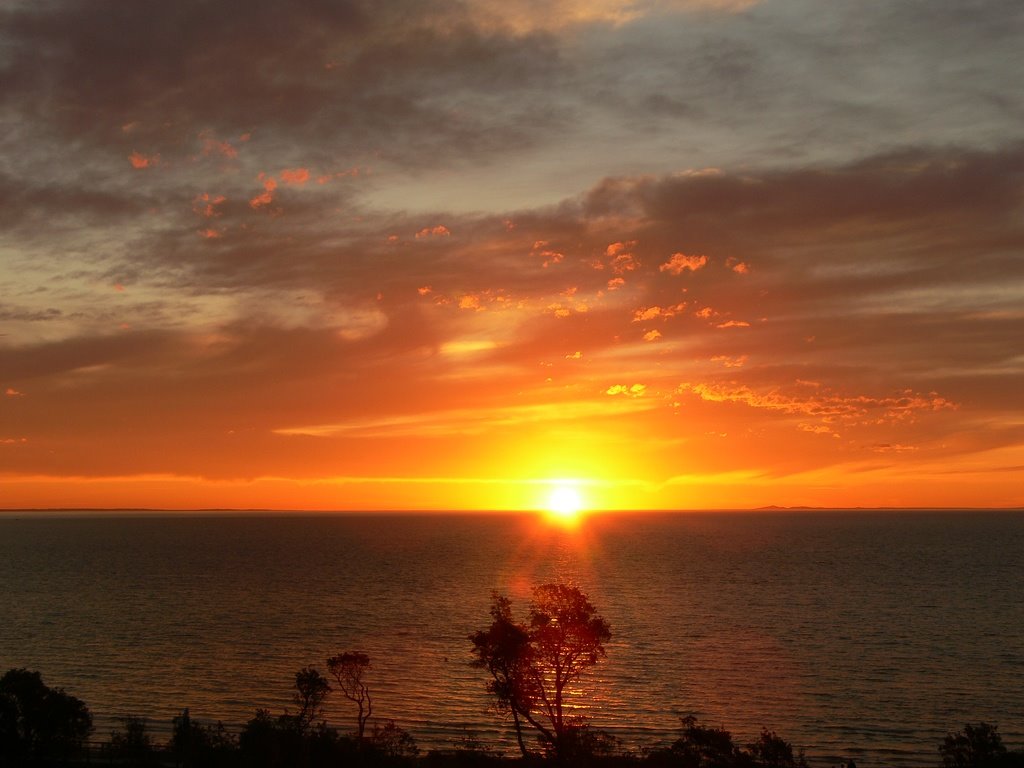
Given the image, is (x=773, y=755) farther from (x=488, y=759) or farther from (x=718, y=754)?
(x=488, y=759)

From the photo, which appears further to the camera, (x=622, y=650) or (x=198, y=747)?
(x=622, y=650)

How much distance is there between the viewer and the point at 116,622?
10950cm

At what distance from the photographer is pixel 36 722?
46156 mm

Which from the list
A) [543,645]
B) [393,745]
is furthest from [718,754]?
[393,745]

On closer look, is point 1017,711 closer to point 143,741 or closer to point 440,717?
point 440,717

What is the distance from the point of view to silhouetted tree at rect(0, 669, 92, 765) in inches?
1799

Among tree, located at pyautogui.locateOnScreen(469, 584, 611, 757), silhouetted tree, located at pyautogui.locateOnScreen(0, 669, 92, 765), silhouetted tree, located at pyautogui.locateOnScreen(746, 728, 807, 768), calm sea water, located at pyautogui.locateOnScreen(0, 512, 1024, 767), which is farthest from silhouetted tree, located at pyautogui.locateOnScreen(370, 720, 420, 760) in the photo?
silhouetted tree, located at pyautogui.locateOnScreen(746, 728, 807, 768)

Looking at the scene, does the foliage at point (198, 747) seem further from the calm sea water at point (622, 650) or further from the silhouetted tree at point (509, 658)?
the silhouetted tree at point (509, 658)

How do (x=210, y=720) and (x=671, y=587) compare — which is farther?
(x=671, y=587)

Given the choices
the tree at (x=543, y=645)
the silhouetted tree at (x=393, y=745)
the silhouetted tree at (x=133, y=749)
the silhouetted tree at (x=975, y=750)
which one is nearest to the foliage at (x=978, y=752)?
the silhouetted tree at (x=975, y=750)

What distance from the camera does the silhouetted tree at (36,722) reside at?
45688 millimetres

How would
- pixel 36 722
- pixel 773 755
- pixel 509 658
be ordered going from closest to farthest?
pixel 509 658, pixel 773 755, pixel 36 722

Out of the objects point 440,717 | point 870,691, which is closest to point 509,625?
point 440,717

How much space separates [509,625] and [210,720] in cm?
3109
